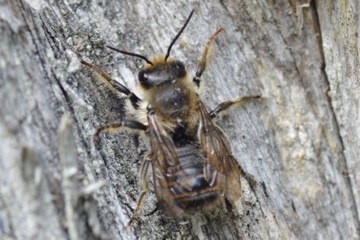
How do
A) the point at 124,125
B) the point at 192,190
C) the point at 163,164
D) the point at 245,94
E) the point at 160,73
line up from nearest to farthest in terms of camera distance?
the point at 192,190, the point at 163,164, the point at 124,125, the point at 160,73, the point at 245,94

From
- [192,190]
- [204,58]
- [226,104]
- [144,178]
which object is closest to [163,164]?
[144,178]

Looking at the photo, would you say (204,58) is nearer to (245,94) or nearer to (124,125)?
(245,94)

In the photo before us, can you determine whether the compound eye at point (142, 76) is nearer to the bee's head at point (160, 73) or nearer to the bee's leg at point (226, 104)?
the bee's head at point (160, 73)

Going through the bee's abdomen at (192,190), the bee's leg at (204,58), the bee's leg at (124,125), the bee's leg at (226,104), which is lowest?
the bee's abdomen at (192,190)

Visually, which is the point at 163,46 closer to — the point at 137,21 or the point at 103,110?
the point at 137,21

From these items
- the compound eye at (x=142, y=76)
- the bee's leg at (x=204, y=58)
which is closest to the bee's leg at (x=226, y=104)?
the bee's leg at (x=204, y=58)

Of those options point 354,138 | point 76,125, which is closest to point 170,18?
point 76,125

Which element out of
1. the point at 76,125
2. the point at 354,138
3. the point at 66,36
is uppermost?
the point at 66,36
